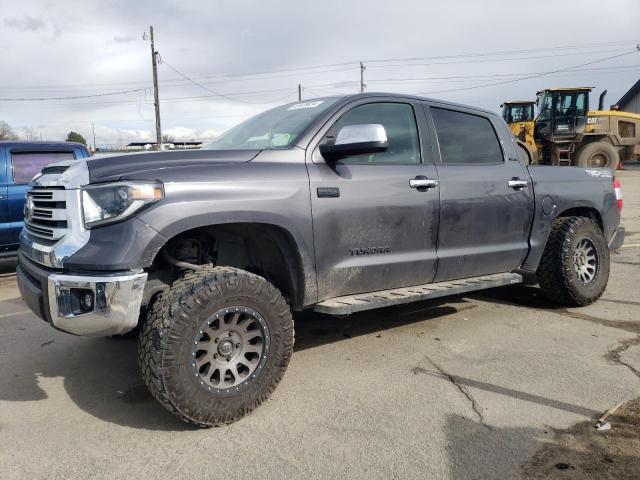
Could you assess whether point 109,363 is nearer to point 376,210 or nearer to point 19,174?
point 376,210

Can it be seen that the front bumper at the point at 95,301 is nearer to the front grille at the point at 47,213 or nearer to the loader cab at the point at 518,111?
the front grille at the point at 47,213

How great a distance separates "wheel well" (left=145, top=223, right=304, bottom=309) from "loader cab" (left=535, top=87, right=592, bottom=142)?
20236 mm

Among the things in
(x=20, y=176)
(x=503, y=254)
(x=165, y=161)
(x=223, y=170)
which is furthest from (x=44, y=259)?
(x=20, y=176)

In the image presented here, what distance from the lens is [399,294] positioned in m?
3.83

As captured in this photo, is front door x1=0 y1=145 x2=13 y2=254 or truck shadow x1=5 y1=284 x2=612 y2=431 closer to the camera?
truck shadow x1=5 y1=284 x2=612 y2=431

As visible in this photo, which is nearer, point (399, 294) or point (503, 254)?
Answer: point (399, 294)

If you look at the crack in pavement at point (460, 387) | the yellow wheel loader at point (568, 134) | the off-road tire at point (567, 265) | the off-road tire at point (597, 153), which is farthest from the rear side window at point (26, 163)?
the off-road tire at point (597, 153)

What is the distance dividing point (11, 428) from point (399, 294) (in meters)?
2.57

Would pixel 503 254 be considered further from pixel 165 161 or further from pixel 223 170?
pixel 165 161

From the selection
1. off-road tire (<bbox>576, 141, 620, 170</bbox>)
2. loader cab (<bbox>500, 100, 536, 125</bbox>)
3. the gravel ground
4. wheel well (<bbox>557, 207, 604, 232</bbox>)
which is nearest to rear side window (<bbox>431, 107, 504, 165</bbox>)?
wheel well (<bbox>557, 207, 604, 232</bbox>)

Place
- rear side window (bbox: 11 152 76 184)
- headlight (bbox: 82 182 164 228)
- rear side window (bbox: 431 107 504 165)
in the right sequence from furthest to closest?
1. rear side window (bbox: 11 152 76 184)
2. rear side window (bbox: 431 107 504 165)
3. headlight (bbox: 82 182 164 228)

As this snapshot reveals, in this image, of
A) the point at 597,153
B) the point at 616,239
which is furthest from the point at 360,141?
the point at 597,153

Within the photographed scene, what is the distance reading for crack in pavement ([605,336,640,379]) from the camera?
3715 millimetres

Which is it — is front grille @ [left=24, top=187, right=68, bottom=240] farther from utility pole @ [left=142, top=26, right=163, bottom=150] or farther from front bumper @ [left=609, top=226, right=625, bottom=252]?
utility pole @ [left=142, top=26, right=163, bottom=150]
